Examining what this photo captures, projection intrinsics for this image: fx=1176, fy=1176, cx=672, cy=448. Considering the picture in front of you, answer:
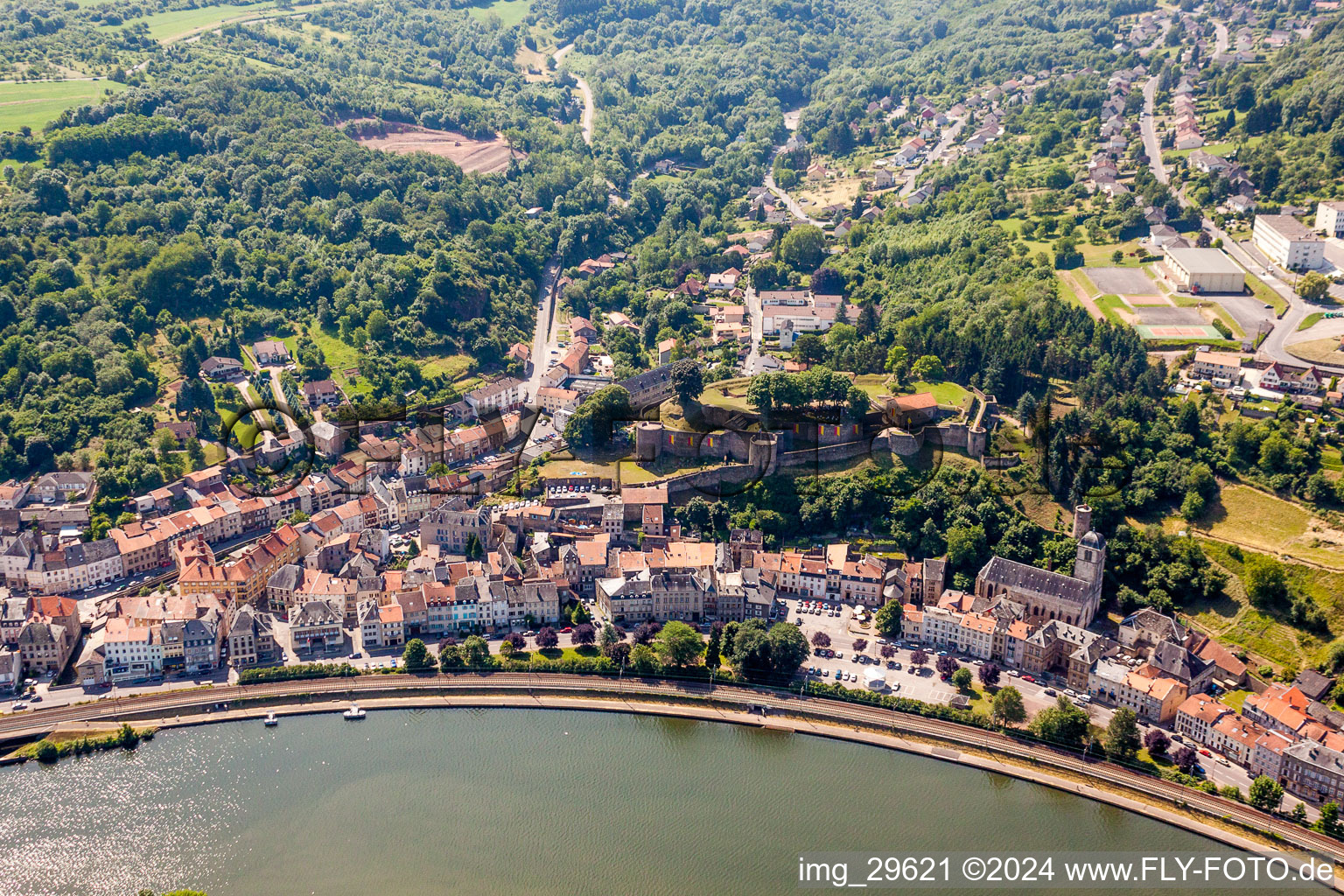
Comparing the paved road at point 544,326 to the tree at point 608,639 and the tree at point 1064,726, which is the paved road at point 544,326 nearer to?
the tree at point 608,639

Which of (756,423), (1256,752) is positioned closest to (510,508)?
(756,423)

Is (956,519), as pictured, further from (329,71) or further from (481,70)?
(481,70)

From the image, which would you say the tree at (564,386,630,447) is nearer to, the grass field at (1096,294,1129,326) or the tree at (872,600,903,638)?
the tree at (872,600,903,638)

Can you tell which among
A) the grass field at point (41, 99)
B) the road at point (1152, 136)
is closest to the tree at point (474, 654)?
the grass field at point (41, 99)

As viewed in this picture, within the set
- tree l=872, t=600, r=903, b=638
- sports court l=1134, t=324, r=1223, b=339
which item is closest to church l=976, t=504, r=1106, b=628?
tree l=872, t=600, r=903, b=638

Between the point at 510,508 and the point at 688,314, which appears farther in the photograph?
the point at 688,314
